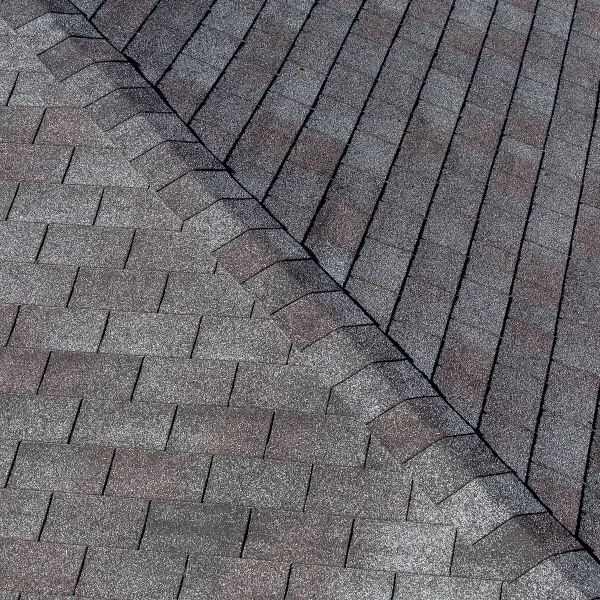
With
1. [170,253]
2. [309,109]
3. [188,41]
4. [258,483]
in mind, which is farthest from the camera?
[188,41]

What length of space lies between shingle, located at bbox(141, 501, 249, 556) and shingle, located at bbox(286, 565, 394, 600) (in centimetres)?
37

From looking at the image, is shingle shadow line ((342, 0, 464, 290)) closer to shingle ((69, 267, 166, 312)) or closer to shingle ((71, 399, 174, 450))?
shingle ((69, 267, 166, 312))

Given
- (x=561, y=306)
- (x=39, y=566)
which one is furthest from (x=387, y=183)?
(x=39, y=566)

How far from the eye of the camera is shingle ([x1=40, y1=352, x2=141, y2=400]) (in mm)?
6219

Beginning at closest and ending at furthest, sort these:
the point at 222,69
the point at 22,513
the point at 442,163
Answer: the point at 22,513 → the point at 442,163 → the point at 222,69

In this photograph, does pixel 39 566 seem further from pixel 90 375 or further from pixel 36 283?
pixel 36 283

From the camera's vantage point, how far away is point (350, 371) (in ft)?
20.7

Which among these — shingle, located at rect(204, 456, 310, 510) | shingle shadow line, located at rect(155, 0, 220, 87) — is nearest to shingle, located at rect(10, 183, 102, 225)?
shingle shadow line, located at rect(155, 0, 220, 87)

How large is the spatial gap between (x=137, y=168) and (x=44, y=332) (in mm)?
1443

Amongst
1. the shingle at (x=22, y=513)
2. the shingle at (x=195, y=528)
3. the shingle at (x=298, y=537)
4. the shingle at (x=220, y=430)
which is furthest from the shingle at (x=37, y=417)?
the shingle at (x=298, y=537)

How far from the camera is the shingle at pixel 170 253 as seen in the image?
6.78 metres

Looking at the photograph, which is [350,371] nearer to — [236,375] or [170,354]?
[236,375]

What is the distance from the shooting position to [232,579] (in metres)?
5.54

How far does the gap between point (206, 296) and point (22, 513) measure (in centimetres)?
173
